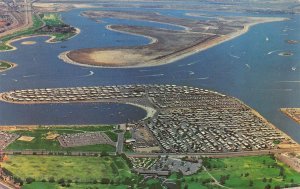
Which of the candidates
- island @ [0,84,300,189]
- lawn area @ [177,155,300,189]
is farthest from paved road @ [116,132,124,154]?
lawn area @ [177,155,300,189]

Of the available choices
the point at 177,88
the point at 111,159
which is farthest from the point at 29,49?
the point at 111,159

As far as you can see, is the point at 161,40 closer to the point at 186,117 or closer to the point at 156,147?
the point at 186,117

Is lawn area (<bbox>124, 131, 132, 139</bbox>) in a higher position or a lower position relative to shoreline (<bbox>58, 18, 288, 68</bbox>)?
lower

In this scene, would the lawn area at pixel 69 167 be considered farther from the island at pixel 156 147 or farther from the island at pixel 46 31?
the island at pixel 46 31

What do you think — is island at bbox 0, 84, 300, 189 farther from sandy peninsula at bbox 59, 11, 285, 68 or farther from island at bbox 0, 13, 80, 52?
island at bbox 0, 13, 80, 52

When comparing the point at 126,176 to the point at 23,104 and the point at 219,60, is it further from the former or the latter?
the point at 219,60

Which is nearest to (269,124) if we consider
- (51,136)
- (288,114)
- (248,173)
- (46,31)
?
(288,114)
